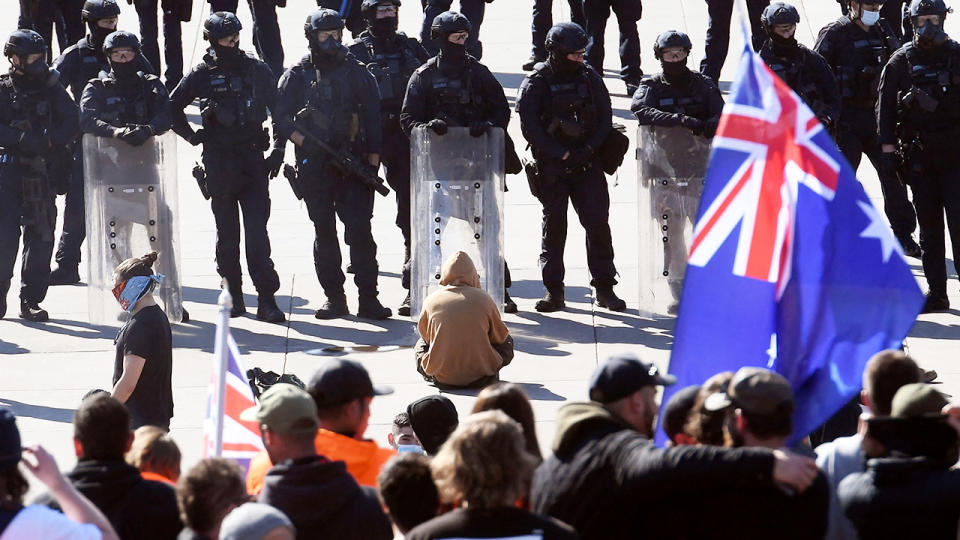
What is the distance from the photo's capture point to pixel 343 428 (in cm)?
621

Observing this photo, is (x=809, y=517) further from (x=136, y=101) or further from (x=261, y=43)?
(x=261, y=43)

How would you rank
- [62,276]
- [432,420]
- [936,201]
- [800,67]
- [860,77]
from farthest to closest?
1. [62,276]
2. [860,77]
3. [800,67]
4. [936,201]
5. [432,420]

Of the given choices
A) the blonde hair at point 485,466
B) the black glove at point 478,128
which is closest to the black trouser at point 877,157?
the black glove at point 478,128

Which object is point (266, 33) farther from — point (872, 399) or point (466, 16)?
point (872, 399)

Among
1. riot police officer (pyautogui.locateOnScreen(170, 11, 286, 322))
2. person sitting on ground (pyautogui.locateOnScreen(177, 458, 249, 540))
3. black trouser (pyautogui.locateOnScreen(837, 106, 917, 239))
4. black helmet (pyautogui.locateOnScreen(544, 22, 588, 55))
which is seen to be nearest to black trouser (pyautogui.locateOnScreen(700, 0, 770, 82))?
black trouser (pyautogui.locateOnScreen(837, 106, 917, 239))

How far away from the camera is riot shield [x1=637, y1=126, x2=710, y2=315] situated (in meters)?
12.9

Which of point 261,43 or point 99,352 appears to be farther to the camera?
point 261,43

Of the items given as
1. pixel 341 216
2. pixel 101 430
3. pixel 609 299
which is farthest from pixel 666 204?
pixel 101 430

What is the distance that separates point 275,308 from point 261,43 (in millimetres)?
5218

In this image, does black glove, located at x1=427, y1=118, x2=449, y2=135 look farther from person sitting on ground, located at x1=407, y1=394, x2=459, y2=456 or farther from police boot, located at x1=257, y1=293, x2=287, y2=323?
person sitting on ground, located at x1=407, y1=394, x2=459, y2=456

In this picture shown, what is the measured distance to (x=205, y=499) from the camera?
5.37 meters

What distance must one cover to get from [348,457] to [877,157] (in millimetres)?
8728

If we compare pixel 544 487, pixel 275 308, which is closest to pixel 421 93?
pixel 275 308

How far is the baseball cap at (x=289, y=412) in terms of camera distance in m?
5.75
